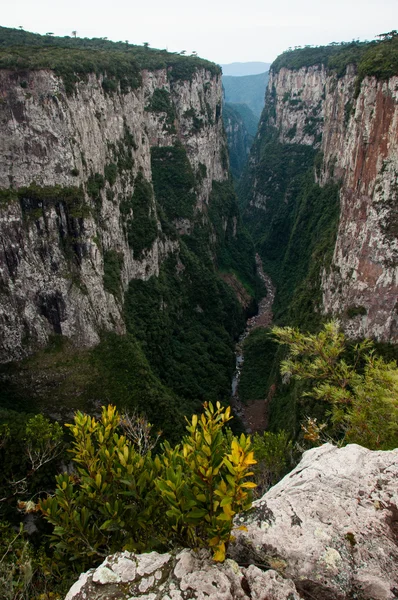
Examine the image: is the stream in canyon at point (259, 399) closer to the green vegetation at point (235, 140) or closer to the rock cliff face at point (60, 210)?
the rock cliff face at point (60, 210)

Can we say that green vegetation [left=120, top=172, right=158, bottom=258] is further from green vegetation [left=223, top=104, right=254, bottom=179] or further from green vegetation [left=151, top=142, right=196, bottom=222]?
green vegetation [left=223, top=104, right=254, bottom=179]

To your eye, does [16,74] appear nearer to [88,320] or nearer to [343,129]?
[88,320]

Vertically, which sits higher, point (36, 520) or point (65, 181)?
point (65, 181)

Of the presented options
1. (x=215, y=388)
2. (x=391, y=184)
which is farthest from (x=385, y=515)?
(x=215, y=388)

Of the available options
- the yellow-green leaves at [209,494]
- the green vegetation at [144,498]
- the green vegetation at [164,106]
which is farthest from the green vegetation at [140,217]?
the yellow-green leaves at [209,494]

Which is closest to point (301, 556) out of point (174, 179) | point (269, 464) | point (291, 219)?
point (269, 464)

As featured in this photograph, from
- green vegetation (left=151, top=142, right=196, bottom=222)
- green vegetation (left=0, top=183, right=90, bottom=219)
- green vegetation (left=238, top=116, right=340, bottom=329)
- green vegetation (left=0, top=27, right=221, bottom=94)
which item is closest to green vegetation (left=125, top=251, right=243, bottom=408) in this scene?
green vegetation (left=151, top=142, right=196, bottom=222)
